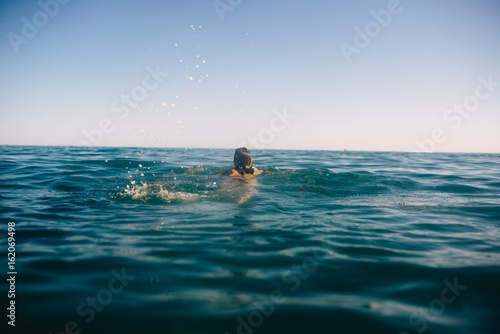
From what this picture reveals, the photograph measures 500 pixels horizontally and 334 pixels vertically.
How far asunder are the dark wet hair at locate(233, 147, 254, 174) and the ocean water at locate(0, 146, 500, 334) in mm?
3758

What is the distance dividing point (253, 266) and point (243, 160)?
7.44 m

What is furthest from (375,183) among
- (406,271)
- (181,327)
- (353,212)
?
(181,327)

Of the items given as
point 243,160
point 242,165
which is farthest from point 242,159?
point 242,165

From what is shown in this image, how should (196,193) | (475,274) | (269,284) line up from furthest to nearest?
(196,193) < (475,274) < (269,284)

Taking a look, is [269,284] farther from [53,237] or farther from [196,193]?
[196,193]

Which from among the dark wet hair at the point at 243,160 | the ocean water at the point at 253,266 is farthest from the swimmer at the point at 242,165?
the ocean water at the point at 253,266

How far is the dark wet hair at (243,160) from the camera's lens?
1060 cm

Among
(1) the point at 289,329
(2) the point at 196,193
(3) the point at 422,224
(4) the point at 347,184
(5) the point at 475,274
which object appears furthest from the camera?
(4) the point at 347,184

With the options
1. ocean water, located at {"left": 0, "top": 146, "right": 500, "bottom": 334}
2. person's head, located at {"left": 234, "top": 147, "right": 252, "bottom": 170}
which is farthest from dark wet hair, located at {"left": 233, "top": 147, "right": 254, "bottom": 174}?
ocean water, located at {"left": 0, "top": 146, "right": 500, "bottom": 334}

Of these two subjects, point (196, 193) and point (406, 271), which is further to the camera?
point (196, 193)

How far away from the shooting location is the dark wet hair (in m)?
10.6

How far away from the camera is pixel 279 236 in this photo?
14.7ft

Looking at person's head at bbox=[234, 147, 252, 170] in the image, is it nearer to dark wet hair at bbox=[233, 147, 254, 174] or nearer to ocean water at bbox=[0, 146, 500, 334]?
dark wet hair at bbox=[233, 147, 254, 174]

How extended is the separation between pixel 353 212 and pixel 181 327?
513cm
